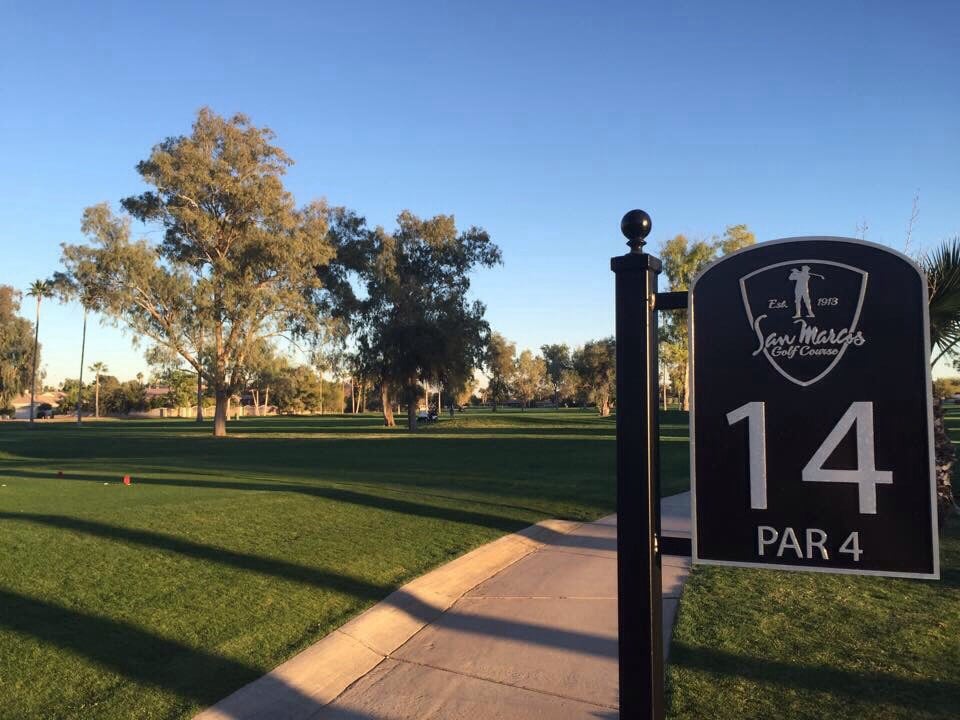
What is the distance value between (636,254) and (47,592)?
19.2 ft

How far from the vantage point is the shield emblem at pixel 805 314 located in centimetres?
272

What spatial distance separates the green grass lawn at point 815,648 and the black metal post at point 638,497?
62.8 inches

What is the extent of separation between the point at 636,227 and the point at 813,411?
0.93 m

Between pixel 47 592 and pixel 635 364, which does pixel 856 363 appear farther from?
pixel 47 592

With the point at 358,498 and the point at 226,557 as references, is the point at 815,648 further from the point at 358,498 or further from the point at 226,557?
the point at 358,498

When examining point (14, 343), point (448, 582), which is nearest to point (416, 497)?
point (448, 582)

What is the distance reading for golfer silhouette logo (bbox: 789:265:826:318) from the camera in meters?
2.75

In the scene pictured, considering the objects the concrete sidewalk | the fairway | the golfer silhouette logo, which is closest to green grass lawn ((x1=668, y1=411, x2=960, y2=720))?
A: the concrete sidewalk

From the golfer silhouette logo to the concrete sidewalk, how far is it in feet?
4.44

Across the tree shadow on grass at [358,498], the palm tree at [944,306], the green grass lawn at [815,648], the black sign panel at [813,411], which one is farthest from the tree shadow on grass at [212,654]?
the palm tree at [944,306]

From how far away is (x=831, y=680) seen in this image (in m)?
4.69

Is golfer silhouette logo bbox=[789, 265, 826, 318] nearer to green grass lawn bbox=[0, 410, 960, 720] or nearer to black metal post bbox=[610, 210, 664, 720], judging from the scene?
black metal post bbox=[610, 210, 664, 720]

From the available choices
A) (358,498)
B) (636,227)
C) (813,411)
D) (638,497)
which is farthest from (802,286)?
(358,498)

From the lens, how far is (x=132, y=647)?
204 inches
